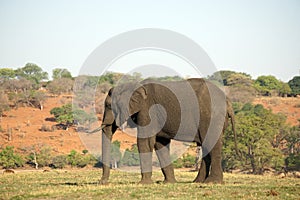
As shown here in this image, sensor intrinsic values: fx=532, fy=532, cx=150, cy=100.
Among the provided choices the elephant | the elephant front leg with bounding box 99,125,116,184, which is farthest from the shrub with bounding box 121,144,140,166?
the elephant

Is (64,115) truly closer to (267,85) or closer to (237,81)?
(237,81)

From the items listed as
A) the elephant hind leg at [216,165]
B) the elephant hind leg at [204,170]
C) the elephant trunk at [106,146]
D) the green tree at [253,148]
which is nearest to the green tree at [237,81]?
the green tree at [253,148]

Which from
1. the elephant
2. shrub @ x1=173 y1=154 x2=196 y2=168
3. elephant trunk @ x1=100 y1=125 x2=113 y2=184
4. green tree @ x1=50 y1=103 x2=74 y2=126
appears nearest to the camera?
the elephant

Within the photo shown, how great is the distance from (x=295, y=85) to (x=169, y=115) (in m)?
101

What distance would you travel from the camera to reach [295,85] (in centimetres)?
11494

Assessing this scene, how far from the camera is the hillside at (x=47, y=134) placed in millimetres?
67188

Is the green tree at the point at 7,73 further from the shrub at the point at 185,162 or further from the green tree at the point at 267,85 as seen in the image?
the shrub at the point at 185,162

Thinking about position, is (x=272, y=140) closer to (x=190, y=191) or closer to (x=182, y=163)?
(x=182, y=163)

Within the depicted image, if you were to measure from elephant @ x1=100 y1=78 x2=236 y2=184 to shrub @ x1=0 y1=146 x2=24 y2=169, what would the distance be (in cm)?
3564

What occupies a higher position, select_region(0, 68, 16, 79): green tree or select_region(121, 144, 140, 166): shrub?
select_region(0, 68, 16, 79): green tree

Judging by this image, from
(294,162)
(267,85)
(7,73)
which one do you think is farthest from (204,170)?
(267,85)

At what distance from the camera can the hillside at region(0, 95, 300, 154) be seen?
67.2m

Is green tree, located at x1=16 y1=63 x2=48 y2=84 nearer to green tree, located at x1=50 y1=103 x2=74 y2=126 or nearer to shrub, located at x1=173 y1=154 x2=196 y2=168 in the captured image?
green tree, located at x1=50 y1=103 x2=74 y2=126

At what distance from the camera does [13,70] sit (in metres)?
117
